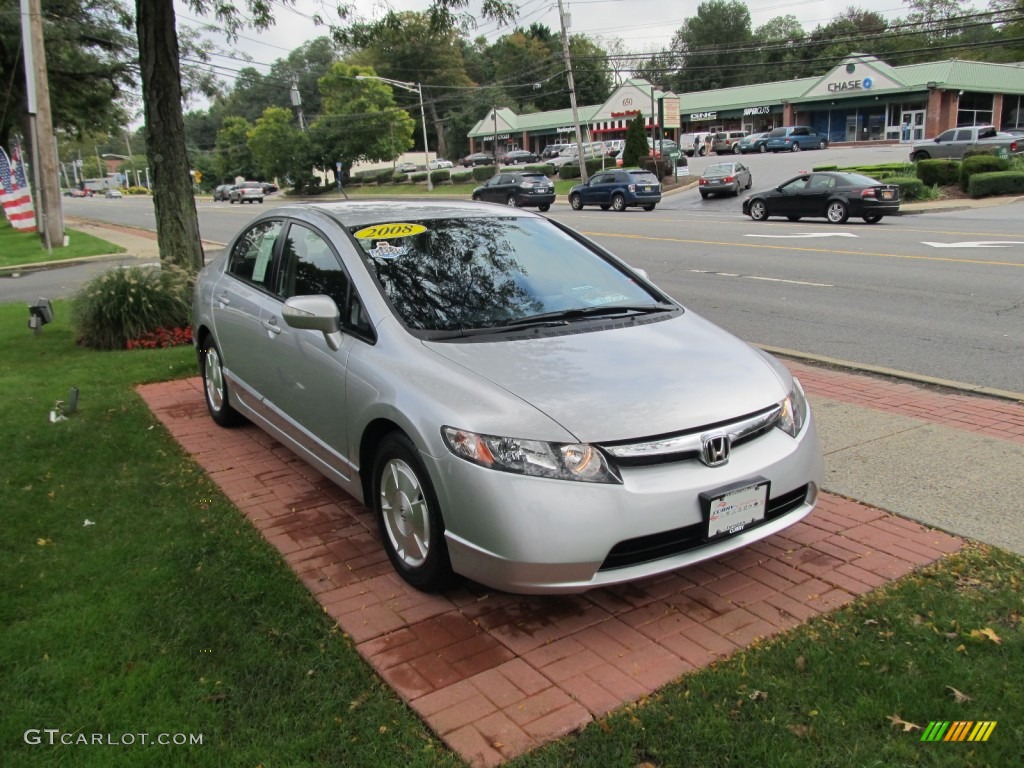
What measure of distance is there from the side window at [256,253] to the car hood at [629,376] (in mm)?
1989

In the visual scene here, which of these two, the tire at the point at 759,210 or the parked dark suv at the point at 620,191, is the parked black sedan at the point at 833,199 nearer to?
the tire at the point at 759,210

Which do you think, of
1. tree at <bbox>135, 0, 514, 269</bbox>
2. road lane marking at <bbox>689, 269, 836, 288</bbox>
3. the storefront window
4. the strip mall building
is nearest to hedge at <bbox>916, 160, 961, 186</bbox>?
road lane marking at <bbox>689, 269, 836, 288</bbox>

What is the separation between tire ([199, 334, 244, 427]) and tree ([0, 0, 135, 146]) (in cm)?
2837

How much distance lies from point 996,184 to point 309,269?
99.1 feet

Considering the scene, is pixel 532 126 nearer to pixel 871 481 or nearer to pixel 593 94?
pixel 593 94

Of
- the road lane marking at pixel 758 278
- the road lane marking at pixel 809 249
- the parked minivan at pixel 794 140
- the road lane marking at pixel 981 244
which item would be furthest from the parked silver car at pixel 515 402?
the parked minivan at pixel 794 140

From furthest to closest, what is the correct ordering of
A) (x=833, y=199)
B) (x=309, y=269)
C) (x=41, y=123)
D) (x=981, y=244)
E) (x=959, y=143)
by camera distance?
(x=959, y=143) → (x=833, y=199) → (x=41, y=123) → (x=981, y=244) → (x=309, y=269)

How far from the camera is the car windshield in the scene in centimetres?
410

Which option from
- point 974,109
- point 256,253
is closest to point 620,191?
point 256,253

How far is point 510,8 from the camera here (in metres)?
9.41

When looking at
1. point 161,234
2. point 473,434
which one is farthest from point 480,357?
point 161,234

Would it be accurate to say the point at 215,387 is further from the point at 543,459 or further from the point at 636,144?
the point at 636,144

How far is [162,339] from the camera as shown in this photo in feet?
30.2

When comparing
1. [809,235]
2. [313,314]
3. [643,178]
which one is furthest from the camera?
[643,178]
